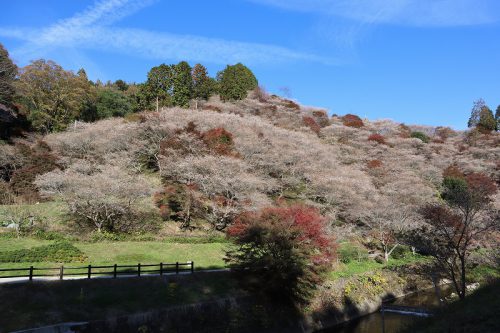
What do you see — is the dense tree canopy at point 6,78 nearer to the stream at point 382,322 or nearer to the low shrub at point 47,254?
the low shrub at point 47,254

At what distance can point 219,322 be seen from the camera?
59.9 ft

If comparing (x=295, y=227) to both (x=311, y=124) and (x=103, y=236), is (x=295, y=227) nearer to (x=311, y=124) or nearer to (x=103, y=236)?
(x=103, y=236)

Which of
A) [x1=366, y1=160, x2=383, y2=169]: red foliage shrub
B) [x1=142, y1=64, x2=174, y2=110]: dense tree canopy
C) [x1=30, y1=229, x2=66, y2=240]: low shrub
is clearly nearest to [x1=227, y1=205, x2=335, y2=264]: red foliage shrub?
[x1=30, y1=229, x2=66, y2=240]: low shrub

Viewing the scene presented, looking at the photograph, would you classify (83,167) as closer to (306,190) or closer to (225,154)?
(225,154)

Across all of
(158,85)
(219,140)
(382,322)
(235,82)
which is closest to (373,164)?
(219,140)

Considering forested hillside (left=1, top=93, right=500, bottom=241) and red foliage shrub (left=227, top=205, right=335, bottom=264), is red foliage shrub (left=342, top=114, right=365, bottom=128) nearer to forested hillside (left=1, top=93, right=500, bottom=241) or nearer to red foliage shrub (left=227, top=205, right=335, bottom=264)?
forested hillside (left=1, top=93, right=500, bottom=241)

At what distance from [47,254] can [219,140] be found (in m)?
21.9

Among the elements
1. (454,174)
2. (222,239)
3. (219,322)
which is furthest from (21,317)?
(454,174)

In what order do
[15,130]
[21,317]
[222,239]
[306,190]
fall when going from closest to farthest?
[21,317], [222,239], [306,190], [15,130]

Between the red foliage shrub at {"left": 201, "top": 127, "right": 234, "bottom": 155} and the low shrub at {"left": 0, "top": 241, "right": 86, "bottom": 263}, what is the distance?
17365 millimetres

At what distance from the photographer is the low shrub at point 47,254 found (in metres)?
20.9

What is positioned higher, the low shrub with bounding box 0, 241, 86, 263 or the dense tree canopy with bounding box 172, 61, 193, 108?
the dense tree canopy with bounding box 172, 61, 193, 108

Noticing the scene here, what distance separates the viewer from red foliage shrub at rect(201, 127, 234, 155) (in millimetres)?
36903

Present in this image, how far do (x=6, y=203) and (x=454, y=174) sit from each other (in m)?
57.9
